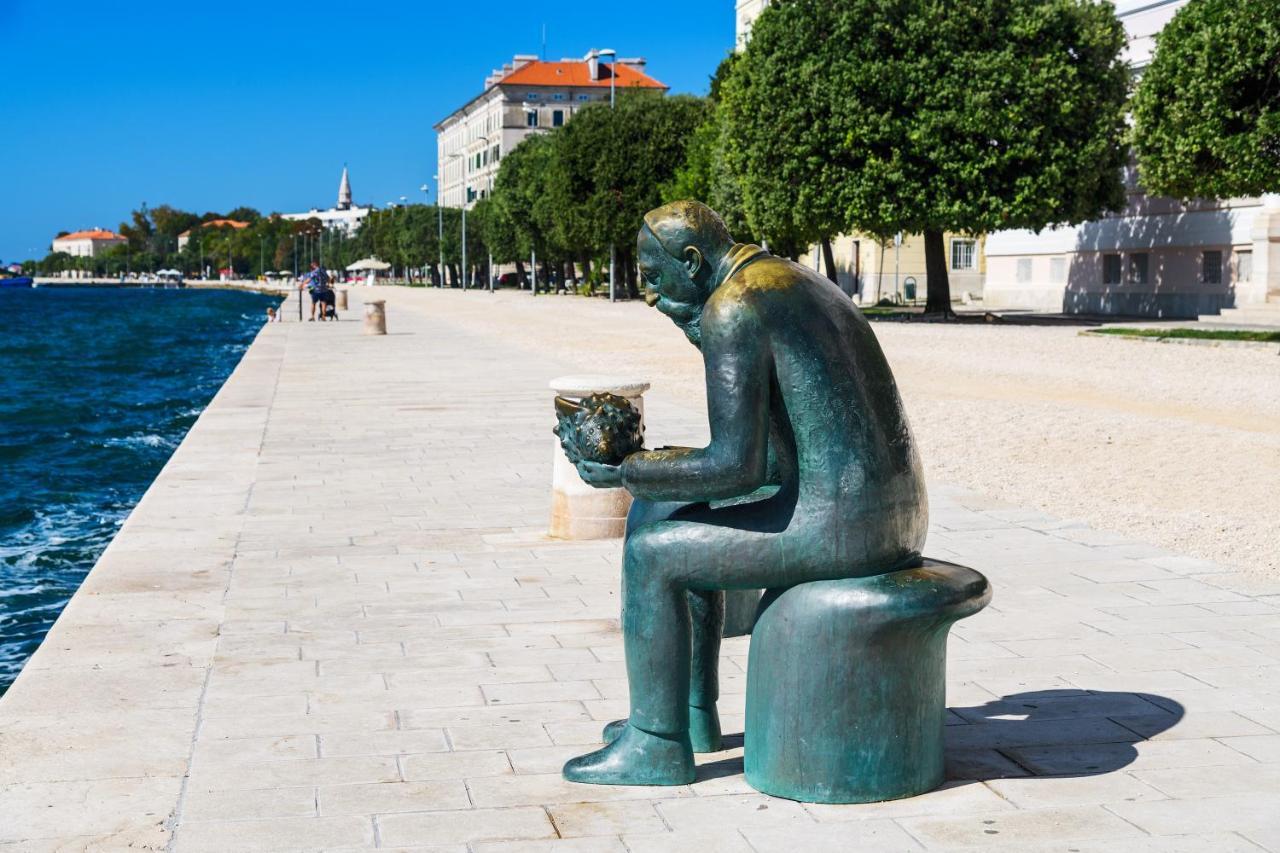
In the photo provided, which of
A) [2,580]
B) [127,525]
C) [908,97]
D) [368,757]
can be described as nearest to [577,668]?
[368,757]

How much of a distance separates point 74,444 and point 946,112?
74.9 feet

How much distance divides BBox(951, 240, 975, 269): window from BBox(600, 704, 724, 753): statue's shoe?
55.9m

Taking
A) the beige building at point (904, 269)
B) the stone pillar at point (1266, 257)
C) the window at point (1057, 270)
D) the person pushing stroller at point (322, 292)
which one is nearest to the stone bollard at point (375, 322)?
the person pushing stroller at point (322, 292)

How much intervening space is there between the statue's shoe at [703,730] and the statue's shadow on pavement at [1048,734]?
8 cm

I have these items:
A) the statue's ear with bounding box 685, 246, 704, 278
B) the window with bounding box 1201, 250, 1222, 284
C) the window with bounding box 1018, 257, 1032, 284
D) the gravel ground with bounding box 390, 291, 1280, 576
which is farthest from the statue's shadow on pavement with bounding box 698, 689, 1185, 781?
the window with bounding box 1018, 257, 1032, 284

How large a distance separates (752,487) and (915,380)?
1640cm

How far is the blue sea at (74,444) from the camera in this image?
31.6ft

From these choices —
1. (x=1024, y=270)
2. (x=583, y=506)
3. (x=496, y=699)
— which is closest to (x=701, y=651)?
(x=496, y=699)

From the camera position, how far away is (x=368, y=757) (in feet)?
15.0

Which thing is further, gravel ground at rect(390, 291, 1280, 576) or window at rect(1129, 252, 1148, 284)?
window at rect(1129, 252, 1148, 284)

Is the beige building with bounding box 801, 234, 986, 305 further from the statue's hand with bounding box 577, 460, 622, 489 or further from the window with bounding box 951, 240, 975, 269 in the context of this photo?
the statue's hand with bounding box 577, 460, 622, 489

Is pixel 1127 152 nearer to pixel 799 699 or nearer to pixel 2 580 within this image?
pixel 2 580

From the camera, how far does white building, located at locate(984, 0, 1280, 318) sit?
3784 centimetres

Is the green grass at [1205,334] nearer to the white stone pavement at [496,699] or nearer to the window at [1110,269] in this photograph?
the window at [1110,269]
